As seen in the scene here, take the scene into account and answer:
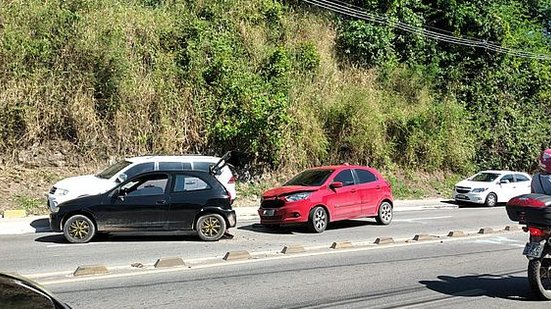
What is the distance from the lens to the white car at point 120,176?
14.0 metres

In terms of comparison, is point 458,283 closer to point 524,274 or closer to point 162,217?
point 524,274

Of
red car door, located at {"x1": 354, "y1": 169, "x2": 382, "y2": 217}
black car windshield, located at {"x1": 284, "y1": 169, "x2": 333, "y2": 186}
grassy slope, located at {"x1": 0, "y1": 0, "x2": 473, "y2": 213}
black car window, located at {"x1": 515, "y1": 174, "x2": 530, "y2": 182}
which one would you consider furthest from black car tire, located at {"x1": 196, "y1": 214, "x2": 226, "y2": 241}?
black car window, located at {"x1": 515, "y1": 174, "x2": 530, "y2": 182}

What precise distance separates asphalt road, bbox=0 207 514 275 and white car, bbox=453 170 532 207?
22.8ft

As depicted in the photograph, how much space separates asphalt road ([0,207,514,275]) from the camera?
9922 mm

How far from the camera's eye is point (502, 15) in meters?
34.6

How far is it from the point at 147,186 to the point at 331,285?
5791 mm

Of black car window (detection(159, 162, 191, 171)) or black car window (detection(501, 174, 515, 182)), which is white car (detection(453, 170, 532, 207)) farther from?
black car window (detection(159, 162, 191, 171))

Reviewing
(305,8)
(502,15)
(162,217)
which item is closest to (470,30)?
(502,15)

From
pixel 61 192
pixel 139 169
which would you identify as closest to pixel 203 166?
pixel 139 169

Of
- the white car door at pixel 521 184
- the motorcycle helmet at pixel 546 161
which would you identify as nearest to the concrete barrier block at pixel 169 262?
the motorcycle helmet at pixel 546 161

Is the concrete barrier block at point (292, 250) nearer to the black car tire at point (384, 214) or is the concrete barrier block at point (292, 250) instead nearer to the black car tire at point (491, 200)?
the black car tire at point (384, 214)

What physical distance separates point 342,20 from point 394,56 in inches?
134

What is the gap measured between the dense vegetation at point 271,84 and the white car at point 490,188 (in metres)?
3.00

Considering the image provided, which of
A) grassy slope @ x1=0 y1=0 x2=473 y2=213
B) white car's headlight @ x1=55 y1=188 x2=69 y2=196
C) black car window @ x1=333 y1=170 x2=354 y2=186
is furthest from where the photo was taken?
grassy slope @ x1=0 y1=0 x2=473 y2=213
